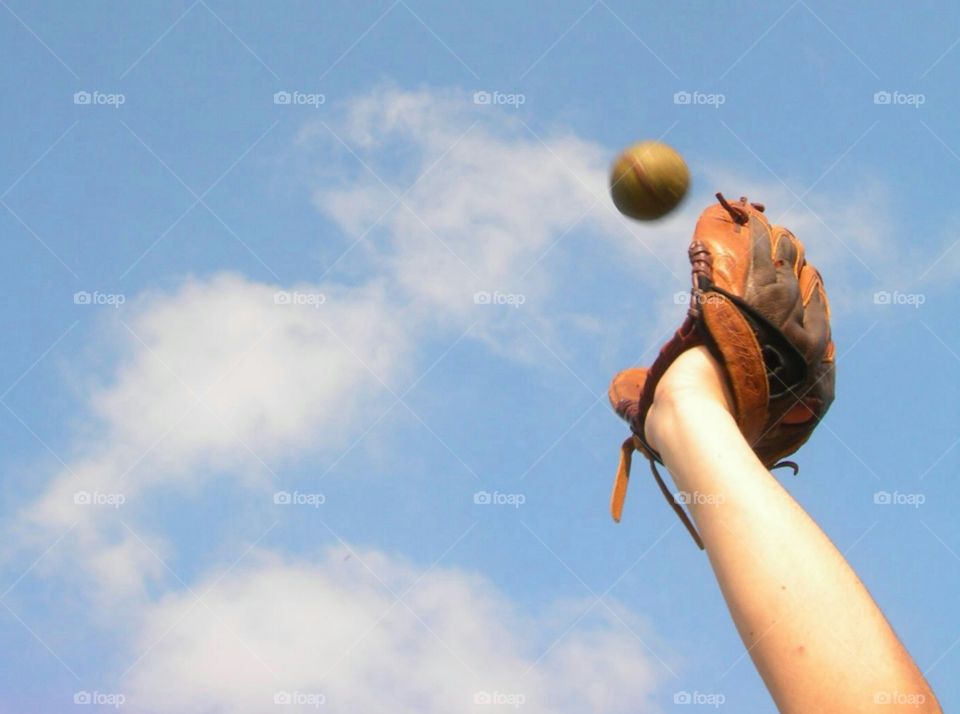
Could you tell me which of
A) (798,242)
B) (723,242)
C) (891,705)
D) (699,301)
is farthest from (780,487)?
(798,242)

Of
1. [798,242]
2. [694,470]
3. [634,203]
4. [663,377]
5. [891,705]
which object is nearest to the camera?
[891,705]

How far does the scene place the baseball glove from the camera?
16.2 ft

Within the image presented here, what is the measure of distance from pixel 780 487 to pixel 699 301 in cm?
164

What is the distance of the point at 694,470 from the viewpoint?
147 inches

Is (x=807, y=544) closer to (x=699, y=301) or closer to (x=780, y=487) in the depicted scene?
(x=780, y=487)

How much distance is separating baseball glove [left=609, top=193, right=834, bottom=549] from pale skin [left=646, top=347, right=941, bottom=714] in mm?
1200

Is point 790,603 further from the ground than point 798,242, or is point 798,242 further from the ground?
point 798,242

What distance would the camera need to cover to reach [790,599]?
3186 millimetres
